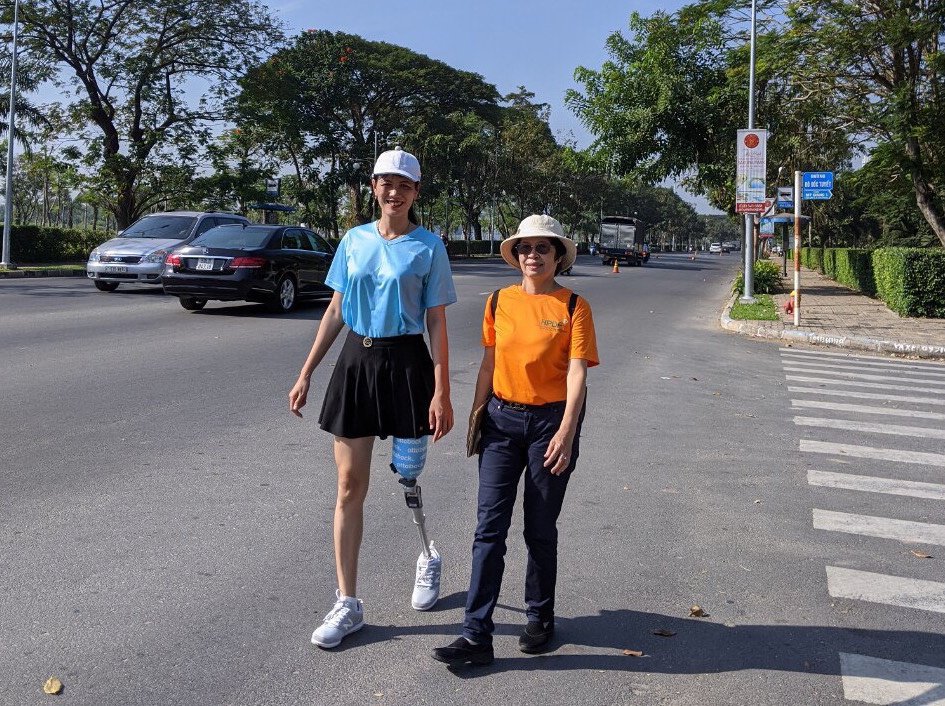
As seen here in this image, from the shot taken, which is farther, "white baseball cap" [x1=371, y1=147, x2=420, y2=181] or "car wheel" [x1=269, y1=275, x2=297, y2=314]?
"car wheel" [x1=269, y1=275, x2=297, y2=314]

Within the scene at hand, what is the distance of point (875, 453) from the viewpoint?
7.14 meters

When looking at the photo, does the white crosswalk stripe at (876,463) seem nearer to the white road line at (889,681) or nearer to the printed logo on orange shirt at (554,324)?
the white road line at (889,681)

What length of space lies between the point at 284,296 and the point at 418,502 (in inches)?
496

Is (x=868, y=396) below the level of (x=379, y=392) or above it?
below

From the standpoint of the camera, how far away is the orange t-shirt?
354 cm

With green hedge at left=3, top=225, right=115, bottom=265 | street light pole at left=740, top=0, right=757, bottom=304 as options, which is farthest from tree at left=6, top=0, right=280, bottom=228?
street light pole at left=740, top=0, right=757, bottom=304

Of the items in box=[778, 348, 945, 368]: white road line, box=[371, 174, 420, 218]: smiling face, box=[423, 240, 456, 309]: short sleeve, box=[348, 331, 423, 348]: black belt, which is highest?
box=[371, 174, 420, 218]: smiling face

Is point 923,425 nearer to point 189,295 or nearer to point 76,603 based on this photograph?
point 76,603

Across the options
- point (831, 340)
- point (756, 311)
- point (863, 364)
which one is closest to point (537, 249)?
point (863, 364)

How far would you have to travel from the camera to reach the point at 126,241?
19.9 metres

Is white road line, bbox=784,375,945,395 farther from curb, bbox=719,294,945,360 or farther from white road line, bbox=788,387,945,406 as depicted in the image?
curb, bbox=719,294,945,360

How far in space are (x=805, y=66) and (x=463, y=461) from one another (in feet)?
64.5

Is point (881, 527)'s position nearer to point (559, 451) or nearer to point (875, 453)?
point (875, 453)

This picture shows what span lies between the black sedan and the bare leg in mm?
11930
